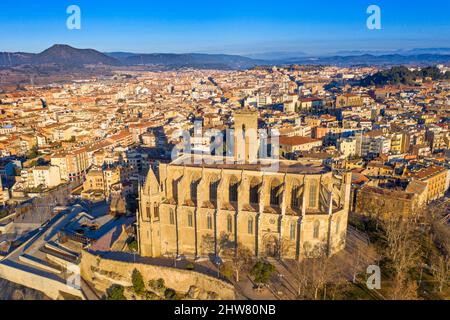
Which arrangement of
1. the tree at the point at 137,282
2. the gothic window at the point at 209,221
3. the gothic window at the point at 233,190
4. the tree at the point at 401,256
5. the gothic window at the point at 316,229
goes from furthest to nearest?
the gothic window at the point at 233,190 < the gothic window at the point at 209,221 < the gothic window at the point at 316,229 < the tree at the point at 137,282 < the tree at the point at 401,256

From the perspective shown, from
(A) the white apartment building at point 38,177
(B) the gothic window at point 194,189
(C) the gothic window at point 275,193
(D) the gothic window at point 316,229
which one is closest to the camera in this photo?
(D) the gothic window at point 316,229

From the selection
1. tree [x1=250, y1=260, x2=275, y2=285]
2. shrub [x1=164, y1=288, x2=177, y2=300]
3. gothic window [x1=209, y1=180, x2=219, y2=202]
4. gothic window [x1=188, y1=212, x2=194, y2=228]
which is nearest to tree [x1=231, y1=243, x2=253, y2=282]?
tree [x1=250, y1=260, x2=275, y2=285]

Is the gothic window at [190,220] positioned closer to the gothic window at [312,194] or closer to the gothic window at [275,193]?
the gothic window at [275,193]

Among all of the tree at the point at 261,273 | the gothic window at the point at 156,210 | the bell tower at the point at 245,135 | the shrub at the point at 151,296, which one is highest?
the bell tower at the point at 245,135

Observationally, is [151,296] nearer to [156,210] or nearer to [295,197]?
[156,210]

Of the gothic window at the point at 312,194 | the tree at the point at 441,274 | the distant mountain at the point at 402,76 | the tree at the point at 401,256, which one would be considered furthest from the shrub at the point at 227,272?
the distant mountain at the point at 402,76

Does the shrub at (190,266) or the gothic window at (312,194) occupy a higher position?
the gothic window at (312,194)

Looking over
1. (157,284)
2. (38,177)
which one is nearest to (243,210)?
(157,284)
